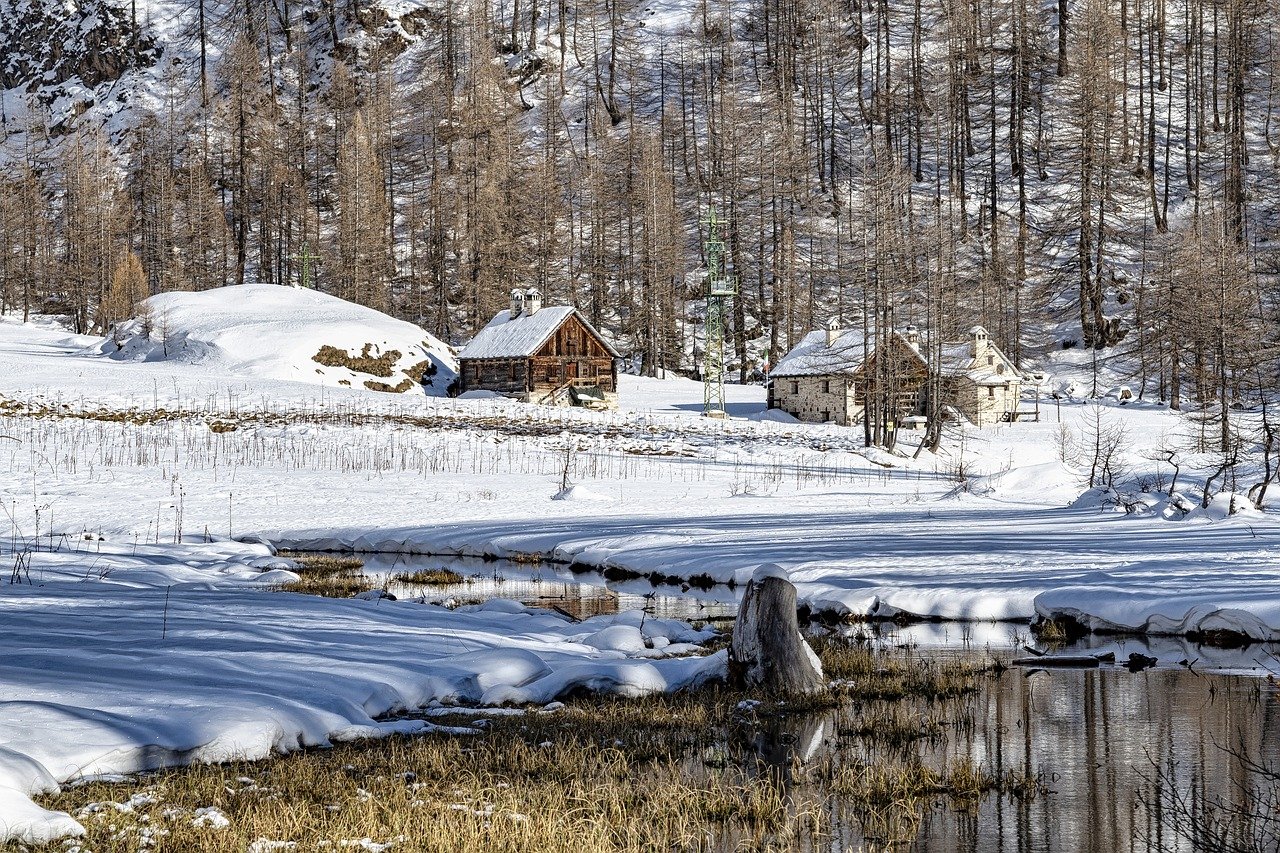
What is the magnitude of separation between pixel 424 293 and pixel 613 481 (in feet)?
165

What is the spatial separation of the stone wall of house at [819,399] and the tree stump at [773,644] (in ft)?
139

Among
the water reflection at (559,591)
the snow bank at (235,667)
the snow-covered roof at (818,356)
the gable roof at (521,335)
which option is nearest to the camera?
the snow bank at (235,667)

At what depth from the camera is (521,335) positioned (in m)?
55.2

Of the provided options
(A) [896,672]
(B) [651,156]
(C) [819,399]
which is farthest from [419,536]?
(B) [651,156]

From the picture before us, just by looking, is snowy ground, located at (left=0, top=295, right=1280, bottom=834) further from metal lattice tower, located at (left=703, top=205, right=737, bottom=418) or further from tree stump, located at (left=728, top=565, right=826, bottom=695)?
metal lattice tower, located at (left=703, top=205, right=737, bottom=418)

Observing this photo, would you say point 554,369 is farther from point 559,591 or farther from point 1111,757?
point 1111,757

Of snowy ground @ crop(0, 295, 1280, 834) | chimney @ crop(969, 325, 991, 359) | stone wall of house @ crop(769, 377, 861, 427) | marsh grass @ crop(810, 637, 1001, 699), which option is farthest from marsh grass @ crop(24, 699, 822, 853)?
chimney @ crop(969, 325, 991, 359)

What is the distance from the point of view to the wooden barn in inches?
2141

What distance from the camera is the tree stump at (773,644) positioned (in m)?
9.54

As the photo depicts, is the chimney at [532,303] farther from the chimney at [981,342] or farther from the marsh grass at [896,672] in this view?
the marsh grass at [896,672]

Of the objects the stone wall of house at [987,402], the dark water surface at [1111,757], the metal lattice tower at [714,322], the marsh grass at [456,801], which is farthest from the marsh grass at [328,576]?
the stone wall of house at [987,402]

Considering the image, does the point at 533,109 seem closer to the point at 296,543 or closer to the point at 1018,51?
the point at 1018,51

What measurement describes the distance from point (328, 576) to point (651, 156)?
60.2 metres

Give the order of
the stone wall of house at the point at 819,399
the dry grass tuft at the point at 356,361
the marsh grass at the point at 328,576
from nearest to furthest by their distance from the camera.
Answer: the marsh grass at the point at 328,576 < the dry grass tuft at the point at 356,361 < the stone wall of house at the point at 819,399
